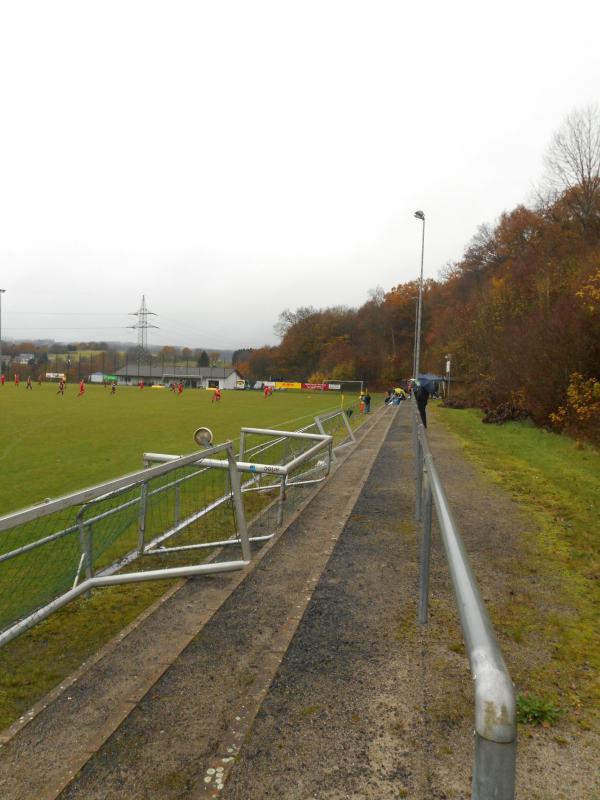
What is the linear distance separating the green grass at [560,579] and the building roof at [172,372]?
107285 millimetres

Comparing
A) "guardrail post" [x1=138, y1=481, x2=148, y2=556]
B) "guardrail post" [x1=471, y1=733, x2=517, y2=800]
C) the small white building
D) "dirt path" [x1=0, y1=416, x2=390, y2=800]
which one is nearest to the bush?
"dirt path" [x1=0, y1=416, x2=390, y2=800]

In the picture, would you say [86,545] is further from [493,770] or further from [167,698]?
[493,770]

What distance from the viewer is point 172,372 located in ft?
393

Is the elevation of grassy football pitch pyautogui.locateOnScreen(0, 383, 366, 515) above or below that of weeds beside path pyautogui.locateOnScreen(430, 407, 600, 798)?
below

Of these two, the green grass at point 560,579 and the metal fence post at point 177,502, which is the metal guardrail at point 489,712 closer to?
the green grass at point 560,579

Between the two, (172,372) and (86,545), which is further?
(172,372)

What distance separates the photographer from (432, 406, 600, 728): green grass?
2.72 meters

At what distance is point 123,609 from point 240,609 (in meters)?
1.16

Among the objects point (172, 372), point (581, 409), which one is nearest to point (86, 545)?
point (581, 409)

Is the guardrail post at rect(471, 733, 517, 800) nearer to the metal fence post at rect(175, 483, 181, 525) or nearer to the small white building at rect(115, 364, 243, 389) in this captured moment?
the metal fence post at rect(175, 483, 181, 525)

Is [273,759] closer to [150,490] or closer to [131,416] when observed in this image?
[150,490]

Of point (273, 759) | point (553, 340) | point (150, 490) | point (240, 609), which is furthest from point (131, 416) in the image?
point (273, 759)

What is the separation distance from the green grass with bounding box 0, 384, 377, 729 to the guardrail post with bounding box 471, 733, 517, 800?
9.02 ft

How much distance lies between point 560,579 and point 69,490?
25.9 feet
